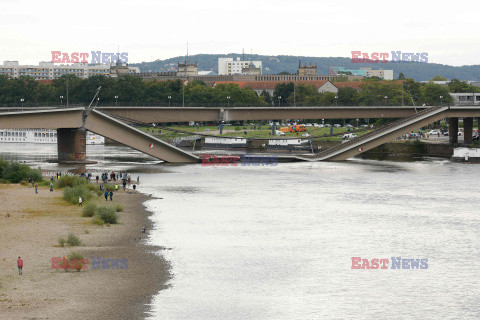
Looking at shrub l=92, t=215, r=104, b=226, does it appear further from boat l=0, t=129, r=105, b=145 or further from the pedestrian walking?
boat l=0, t=129, r=105, b=145

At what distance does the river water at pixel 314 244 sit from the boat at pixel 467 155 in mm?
24098

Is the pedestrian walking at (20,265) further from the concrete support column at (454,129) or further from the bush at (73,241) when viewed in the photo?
the concrete support column at (454,129)

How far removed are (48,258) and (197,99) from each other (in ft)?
488

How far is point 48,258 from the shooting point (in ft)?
143

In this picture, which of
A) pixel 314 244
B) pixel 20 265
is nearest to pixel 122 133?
pixel 314 244

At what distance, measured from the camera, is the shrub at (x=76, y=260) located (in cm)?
4150

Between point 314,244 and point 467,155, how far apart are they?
226 ft

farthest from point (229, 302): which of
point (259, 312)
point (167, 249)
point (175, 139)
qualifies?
point (175, 139)

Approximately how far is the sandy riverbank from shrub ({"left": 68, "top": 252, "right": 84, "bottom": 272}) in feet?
1.83

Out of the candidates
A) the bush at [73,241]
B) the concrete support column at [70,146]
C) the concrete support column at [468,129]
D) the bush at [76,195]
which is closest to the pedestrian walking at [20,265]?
the bush at [73,241]

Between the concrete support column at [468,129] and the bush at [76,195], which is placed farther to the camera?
the concrete support column at [468,129]

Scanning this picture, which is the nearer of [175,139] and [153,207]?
[153,207]

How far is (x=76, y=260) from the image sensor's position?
42062 mm

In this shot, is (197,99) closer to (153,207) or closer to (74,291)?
(153,207)
